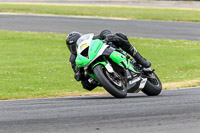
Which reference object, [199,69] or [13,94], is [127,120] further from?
[199,69]

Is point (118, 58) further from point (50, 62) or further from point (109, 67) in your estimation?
Result: point (50, 62)

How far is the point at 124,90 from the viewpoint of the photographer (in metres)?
9.21

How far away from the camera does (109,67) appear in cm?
885

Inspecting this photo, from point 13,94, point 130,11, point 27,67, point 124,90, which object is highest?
point 124,90

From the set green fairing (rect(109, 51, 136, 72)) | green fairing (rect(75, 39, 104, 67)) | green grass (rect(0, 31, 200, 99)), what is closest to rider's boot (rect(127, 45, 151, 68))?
green fairing (rect(109, 51, 136, 72))

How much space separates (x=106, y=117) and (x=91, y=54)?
2449mm

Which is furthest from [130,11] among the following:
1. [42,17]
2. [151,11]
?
[42,17]

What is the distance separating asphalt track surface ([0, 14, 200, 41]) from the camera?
28.3 meters

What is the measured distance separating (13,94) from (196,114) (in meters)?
6.31

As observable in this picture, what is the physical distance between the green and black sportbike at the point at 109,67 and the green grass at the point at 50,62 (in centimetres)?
289

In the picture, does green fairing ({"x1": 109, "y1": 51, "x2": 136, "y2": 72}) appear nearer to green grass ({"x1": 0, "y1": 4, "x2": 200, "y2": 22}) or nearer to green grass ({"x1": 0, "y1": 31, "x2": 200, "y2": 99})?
green grass ({"x1": 0, "y1": 31, "x2": 200, "y2": 99})

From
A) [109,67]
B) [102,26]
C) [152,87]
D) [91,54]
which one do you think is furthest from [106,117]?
[102,26]

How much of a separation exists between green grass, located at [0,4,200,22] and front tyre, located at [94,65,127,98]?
25.5 metres

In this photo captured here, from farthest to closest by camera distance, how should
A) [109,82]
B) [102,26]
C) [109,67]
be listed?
[102,26] < [109,67] < [109,82]
